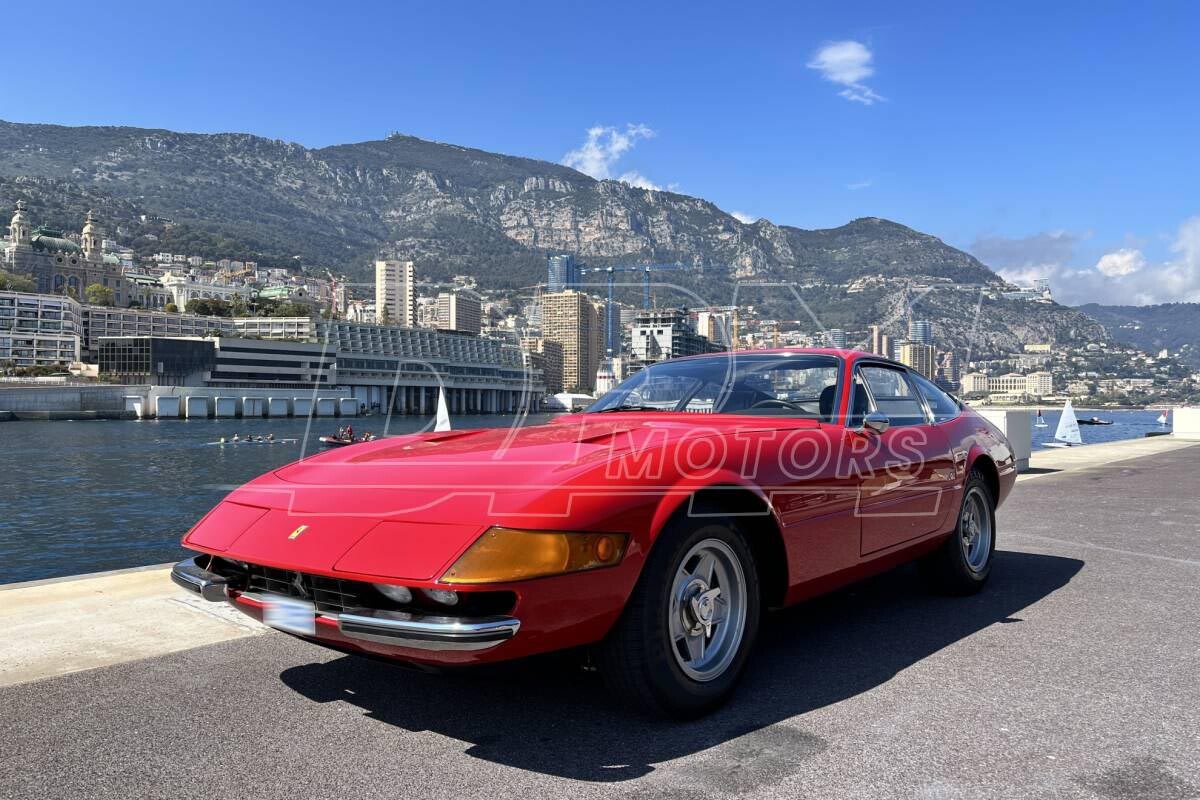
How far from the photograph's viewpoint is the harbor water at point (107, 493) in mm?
18047

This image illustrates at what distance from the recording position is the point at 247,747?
8.82 feet

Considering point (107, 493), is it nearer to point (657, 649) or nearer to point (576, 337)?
point (657, 649)

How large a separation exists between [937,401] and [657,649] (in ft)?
10.8

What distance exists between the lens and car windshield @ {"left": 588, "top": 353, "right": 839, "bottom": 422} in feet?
13.6

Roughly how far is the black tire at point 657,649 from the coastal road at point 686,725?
0.10 meters

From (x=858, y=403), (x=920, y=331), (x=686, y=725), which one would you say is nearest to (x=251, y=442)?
(x=920, y=331)

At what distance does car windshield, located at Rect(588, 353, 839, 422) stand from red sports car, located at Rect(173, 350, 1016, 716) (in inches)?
0.6

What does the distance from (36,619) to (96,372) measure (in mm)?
147753

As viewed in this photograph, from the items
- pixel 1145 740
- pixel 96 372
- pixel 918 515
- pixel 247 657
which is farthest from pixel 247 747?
pixel 96 372

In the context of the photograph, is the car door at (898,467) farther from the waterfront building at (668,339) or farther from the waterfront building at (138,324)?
the waterfront building at (138,324)

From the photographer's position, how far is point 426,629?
2.37 meters

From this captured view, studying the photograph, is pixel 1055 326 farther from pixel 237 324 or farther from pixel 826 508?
pixel 237 324

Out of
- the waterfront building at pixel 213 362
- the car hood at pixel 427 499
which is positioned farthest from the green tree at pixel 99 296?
the car hood at pixel 427 499

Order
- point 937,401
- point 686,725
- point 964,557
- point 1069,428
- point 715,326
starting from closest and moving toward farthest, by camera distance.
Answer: point 686,725 → point 964,557 → point 937,401 → point 715,326 → point 1069,428
